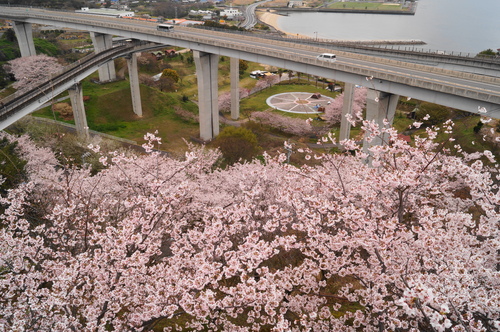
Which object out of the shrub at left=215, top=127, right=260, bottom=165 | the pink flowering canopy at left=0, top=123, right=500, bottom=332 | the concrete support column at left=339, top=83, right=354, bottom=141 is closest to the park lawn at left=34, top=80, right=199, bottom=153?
the shrub at left=215, top=127, right=260, bottom=165

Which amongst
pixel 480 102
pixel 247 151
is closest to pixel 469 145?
pixel 480 102

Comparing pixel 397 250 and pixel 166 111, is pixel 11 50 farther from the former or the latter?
pixel 397 250

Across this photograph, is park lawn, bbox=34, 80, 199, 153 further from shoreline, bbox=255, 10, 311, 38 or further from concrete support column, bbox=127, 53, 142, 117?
shoreline, bbox=255, 10, 311, 38

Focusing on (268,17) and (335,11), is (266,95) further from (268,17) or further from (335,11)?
(335,11)

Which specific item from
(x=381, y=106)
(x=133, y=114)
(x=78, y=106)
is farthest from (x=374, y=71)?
(x=133, y=114)

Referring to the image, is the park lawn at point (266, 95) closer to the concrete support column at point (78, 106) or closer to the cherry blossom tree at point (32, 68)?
the concrete support column at point (78, 106)

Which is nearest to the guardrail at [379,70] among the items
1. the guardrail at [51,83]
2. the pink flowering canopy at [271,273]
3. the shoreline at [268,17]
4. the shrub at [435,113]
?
the guardrail at [51,83]
